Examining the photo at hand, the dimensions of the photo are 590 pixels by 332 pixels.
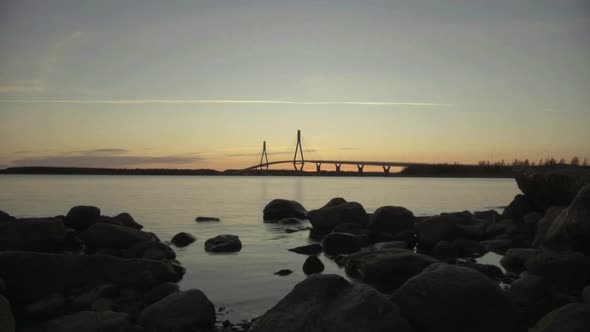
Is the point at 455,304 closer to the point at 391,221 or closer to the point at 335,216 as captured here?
the point at 391,221

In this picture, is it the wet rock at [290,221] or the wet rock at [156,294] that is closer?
the wet rock at [156,294]

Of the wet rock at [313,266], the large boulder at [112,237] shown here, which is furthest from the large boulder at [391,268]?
the large boulder at [112,237]

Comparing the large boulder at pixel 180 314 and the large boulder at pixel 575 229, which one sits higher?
the large boulder at pixel 575 229

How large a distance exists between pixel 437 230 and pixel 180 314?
9.08m

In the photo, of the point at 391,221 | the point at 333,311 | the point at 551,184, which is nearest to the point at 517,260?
the point at 391,221

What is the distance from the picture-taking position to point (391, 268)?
8.61 m

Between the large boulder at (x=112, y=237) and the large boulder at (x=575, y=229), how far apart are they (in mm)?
9060

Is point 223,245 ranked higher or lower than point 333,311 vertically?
lower

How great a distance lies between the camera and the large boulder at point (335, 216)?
645 inches

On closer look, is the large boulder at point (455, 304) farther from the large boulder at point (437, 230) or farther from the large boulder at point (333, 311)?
the large boulder at point (437, 230)

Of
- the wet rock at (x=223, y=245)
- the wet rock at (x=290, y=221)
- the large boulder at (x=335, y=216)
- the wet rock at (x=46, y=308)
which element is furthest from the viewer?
the wet rock at (x=290, y=221)

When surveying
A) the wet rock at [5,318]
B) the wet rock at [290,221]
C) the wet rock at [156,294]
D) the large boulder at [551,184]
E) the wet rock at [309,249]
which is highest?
the large boulder at [551,184]

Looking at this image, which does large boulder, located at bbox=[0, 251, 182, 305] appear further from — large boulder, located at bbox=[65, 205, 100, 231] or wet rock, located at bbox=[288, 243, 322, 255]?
large boulder, located at bbox=[65, 205, 100, 231]

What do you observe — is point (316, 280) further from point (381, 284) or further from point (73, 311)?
point (73, 311)
